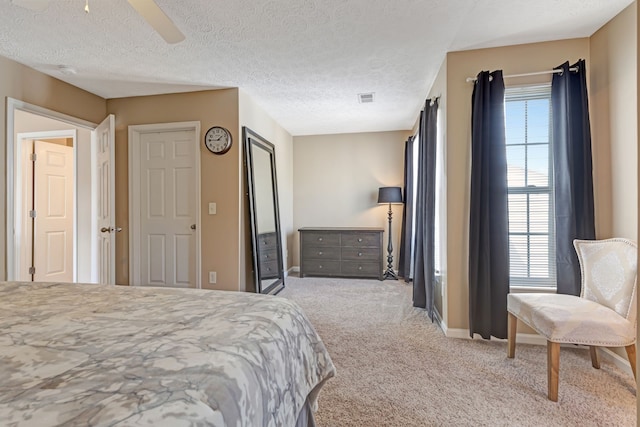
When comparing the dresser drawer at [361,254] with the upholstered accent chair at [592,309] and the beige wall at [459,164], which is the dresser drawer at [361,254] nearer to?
the beige wall at [459,164]

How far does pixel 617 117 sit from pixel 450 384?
215 centimetres

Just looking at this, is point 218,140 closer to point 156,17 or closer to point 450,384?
point 156,17

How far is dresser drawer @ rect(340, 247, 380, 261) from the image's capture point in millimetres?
5000

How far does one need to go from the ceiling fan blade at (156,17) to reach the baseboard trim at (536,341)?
2890mm

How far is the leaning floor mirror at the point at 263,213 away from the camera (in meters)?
3.75

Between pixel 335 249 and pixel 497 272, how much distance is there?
2.81m

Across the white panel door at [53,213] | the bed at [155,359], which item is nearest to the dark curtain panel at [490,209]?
the bed at [155,359]

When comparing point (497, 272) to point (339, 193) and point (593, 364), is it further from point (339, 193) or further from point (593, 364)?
point (339, 193)

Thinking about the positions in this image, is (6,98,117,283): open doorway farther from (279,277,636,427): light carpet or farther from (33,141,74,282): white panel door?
(279,277,636,427): light carpet

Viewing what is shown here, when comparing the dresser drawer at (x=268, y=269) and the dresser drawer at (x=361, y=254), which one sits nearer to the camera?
the dresser drawer at (x=268, y=269)

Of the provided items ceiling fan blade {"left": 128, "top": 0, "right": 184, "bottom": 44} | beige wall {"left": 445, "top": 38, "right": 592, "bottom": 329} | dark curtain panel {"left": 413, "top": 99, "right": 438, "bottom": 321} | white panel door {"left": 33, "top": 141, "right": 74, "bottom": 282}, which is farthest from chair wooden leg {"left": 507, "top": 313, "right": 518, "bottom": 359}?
white panel door {"left": 33, "top": 141, "right": 74, "bottom": 282}

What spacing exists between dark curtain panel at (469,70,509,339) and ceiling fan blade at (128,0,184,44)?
2.21 meters

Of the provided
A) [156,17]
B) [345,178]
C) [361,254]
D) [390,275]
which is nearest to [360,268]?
[361,254]

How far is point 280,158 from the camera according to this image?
508cm
